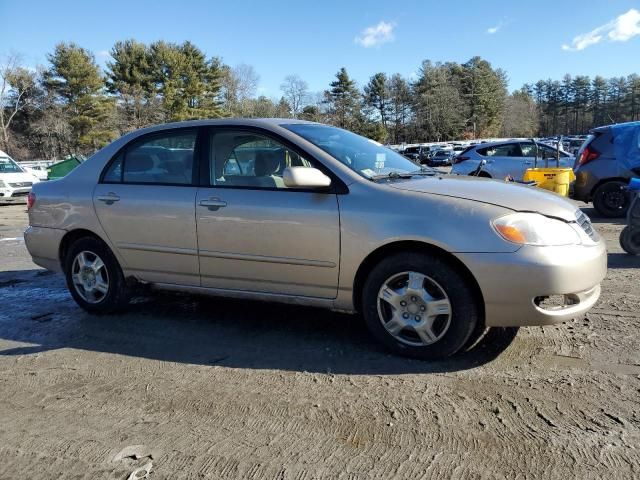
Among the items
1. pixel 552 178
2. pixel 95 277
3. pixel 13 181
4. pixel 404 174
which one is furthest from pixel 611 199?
pixel 13 181

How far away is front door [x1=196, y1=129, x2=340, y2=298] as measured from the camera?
354 centimetres

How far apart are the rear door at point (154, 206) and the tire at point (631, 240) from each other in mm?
5031

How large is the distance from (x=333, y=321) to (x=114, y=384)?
Answer: 171 centimetres

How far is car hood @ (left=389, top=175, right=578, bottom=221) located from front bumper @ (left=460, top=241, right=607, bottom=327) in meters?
0.29

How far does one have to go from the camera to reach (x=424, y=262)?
324 cm

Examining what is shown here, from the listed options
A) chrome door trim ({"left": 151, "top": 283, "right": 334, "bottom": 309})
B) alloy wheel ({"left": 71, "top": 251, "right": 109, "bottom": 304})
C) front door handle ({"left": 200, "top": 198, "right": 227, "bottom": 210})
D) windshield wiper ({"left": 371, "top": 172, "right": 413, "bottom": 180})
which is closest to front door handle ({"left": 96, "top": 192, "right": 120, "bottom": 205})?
alloy wheel ({"left": 71, "top": 251, "right": 109, "bottom": 304})

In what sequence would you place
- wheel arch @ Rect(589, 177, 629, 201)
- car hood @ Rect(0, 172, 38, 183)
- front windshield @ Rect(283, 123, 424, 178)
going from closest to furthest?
front windshield @ Rect(283, 123, 424, 178), wheel arch @ Rect(589, 177, 629, 201), car hood @ Rect(0, 172, 38, 183)

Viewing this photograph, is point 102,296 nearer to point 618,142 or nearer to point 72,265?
point 72,265

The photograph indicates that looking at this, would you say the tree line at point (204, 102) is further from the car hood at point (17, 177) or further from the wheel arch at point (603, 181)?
the wheel arch at point (603, 181)

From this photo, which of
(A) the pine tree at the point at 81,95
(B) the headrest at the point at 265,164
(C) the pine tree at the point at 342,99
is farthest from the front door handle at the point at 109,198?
(C) the pine tree at the point at 342,99

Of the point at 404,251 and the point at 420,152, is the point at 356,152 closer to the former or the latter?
the point at 404,251

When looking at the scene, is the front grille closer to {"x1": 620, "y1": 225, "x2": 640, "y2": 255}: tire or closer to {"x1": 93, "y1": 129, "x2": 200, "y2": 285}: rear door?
{"x1": 93, "y1": 129, "x2": 200, "y2": 285}: rear door

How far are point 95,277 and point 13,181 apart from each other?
16833mm

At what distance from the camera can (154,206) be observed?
416 centimetres
